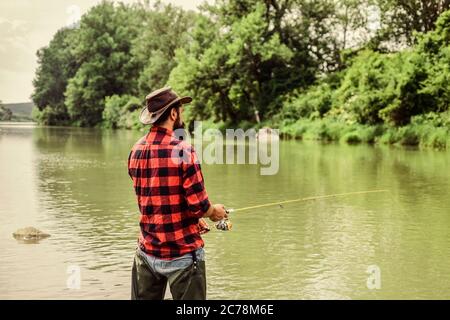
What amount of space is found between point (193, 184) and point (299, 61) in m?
50.6

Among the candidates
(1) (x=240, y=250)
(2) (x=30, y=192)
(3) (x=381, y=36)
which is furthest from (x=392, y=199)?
(3) (x=381, y=36)

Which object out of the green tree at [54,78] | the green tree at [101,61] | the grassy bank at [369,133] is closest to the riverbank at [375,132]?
the grassy bank at [369,133]

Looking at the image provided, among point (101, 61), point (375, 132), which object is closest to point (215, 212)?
point (375, 132)

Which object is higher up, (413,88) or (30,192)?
(413,88)

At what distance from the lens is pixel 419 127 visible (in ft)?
109

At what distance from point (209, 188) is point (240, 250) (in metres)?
6.75

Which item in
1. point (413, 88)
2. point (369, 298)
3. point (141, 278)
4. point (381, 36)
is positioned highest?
point (381, 36)

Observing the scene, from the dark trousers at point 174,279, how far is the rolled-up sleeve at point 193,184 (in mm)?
340

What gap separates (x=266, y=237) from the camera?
32.2 feet

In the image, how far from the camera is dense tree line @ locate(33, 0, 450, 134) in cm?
3606

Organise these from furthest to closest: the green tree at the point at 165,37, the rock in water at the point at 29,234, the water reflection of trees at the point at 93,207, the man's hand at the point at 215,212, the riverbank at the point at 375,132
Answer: the green tree at the point at 165,37
the riverbank at the point at 375,132
the rock in water at the point at 29,234
the water reflection of trees at the point at 93,207
the man's hand at the point at 215,212

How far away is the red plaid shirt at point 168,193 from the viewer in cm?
435

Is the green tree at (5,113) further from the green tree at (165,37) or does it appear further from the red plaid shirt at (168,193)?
the red plaid shirt at (168,193)
